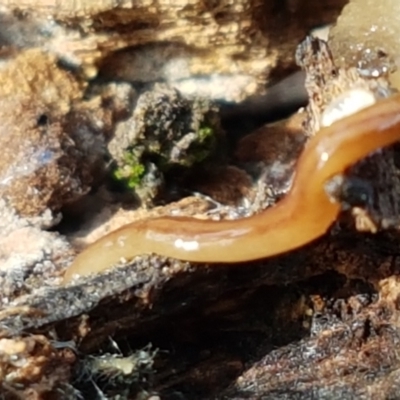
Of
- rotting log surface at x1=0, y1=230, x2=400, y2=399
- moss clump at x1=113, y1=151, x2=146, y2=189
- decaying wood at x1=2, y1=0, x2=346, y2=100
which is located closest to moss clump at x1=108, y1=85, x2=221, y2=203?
moss clump at x1=113, y1=151, x2=146, y2=189

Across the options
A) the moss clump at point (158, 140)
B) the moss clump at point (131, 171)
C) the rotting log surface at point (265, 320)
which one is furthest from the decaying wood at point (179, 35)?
the rotting log surface at point (265, 320)

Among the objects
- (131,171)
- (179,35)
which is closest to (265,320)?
(131,171)

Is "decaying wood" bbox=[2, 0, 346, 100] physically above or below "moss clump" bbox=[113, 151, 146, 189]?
above

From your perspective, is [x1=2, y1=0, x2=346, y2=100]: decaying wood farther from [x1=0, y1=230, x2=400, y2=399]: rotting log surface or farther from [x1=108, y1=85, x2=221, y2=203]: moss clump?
[x1=0, y1=230, x2=400, y2=399]: rotting log surface

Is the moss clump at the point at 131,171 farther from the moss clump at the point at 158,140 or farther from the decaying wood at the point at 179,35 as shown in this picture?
the decaying wood at the point at 179,35

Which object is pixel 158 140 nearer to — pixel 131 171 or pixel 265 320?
pixel 131 171

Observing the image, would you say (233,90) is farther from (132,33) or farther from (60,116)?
(60,116)

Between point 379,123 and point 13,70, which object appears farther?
point 13,70

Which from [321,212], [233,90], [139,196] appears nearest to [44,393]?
[139,196]

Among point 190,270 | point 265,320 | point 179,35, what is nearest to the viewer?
point 190,270

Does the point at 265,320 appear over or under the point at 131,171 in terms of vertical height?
under

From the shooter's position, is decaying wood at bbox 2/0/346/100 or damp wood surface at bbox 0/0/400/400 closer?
damp wood surface at bbox 0/0/400/400
